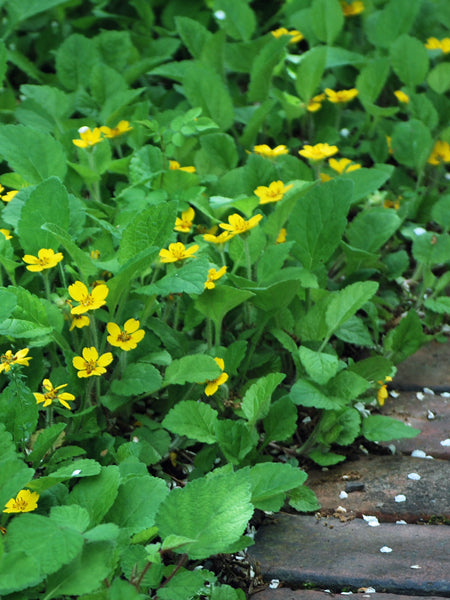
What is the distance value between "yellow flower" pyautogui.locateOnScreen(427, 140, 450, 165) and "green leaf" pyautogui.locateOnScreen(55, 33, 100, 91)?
1.30 metres

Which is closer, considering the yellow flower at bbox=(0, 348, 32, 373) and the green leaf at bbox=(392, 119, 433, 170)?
the yellow flower at bbox=(0, 348, 32, 373)

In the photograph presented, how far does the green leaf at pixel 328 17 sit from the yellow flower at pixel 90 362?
6.65 ft

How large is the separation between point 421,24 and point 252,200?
1844 mm

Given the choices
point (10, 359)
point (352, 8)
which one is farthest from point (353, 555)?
point (352, 8)

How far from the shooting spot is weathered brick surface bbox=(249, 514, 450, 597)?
1.72 metres

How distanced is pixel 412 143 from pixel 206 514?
5.99ft

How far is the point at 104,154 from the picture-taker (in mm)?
2654

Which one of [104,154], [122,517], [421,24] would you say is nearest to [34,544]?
[122,517]

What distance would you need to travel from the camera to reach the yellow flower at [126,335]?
6.37ft

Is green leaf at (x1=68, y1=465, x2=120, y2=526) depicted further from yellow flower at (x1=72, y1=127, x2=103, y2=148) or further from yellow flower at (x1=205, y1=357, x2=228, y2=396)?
yellow flower at (x1=72, y1=127, x2=103, y2=148)

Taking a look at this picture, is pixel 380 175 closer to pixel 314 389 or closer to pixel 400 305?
pixel 400 305

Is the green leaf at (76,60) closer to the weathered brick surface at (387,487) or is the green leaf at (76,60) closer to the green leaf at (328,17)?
the green leaf at (328,17)

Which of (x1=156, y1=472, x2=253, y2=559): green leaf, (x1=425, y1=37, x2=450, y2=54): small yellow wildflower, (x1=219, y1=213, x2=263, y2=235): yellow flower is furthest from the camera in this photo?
(x1=425, y1=37, x2=450, y2=54): small yellow wildflower

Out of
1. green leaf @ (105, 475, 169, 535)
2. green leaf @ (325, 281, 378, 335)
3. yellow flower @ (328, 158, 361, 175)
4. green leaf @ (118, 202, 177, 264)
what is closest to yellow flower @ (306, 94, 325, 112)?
yellow flower @ (328, 158, 361, 175)
